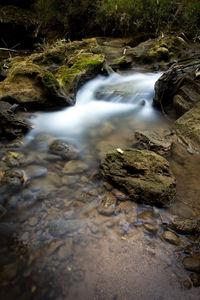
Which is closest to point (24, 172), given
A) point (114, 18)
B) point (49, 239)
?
point (49, 239)

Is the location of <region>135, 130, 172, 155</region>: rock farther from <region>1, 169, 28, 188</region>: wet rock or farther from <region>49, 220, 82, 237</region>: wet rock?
<region>1, 169, 28, 188</region>: wet rock

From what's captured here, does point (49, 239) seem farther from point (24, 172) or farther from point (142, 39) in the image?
point (142, 39)

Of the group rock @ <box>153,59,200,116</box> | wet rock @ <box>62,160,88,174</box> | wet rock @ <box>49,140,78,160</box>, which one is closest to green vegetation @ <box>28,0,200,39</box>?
rock @ <box>153,59,200,116</box>

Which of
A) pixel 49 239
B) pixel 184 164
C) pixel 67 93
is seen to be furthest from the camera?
pixel 67 93

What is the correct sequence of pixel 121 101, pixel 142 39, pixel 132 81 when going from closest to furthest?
pixel 121 101
pixel 132 81
pixel 142 39

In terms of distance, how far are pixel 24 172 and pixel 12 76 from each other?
142 inches

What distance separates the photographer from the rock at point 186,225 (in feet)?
6.54

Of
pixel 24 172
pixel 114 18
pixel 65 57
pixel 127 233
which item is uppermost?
pixel 114 18

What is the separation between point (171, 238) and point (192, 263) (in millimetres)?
308

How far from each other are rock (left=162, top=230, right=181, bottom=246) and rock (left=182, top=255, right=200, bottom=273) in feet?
0.58

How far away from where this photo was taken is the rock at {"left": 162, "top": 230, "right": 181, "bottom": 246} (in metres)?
1.92

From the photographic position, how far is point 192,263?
1693 mm

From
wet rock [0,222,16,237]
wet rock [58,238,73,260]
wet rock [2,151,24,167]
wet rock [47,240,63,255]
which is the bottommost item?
wet rock [2,151,24,167]

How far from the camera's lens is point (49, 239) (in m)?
1.90
